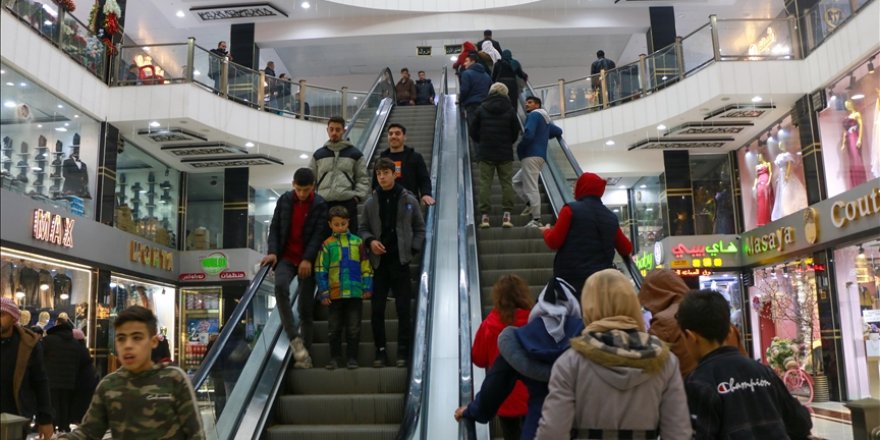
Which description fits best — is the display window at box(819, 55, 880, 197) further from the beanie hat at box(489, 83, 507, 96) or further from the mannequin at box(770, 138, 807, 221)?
the beanie hat at box(489, 83, 507, 96)

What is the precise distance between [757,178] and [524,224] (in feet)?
37.3

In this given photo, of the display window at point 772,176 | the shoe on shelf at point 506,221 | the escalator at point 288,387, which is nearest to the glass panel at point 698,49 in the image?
the display window at point 772,176

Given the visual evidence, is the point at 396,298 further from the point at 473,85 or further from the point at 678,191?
the point at 678,191

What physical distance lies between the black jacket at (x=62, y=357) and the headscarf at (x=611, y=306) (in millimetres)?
6715

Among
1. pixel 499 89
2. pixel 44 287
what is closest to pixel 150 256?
pixel 44 287

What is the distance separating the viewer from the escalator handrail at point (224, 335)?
15.8 feet

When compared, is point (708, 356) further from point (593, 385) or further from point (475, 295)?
point (475, 295)

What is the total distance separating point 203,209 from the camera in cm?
2103

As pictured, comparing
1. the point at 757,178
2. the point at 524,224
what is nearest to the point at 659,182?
the point at 757,178

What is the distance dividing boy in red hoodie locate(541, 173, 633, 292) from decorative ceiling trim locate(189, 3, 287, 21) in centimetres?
1663

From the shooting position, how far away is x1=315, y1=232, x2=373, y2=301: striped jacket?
5.63 meters

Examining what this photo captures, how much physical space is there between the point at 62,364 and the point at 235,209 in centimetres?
1323

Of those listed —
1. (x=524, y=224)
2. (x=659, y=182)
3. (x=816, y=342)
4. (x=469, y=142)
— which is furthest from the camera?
(x=659, y=182)

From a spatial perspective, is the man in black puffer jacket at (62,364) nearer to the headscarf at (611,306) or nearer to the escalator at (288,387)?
the escalator at (288,387)
